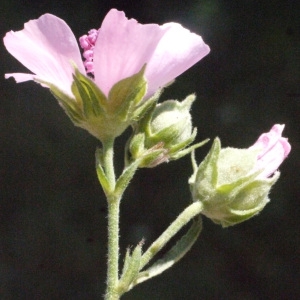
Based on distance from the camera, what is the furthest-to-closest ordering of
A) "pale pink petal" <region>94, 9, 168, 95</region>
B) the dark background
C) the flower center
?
the dark background < the flower center < "pale pink petal" <region>94, 9, 168, 95</region>

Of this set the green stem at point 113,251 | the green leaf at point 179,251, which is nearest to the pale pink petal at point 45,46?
the green stem at point 113,251

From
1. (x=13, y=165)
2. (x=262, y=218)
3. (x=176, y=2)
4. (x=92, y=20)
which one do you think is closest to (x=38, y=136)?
(x=13, y=165)

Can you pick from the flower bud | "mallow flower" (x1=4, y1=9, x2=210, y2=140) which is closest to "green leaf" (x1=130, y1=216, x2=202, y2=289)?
the flower bud

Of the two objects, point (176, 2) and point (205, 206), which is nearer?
point (205, 206)

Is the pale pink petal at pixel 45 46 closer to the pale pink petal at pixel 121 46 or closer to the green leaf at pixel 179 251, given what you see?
the pale pink petal at pixel 121 46

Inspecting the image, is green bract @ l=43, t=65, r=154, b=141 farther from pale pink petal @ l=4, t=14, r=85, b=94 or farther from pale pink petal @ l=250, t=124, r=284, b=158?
pale pink petal @ l=250, t=124, r=284, b=158

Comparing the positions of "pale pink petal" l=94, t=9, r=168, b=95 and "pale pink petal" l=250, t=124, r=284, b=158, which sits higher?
"pale pink petal" l=94, t=9, r=168, b=95

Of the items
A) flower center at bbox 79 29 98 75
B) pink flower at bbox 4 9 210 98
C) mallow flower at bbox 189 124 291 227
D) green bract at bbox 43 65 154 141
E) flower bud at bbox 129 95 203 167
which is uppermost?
pink flower at bbox 4 9 210 98

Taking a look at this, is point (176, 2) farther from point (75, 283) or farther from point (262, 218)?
point (75, 283)

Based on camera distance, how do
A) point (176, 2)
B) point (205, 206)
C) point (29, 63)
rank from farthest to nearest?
point (176, 2)
point (205, 206)
point (29, 63)
